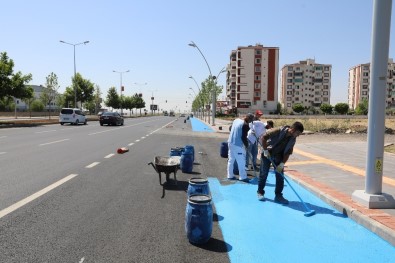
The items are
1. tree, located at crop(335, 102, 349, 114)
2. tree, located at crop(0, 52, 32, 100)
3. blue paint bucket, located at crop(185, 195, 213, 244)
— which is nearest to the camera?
blue paint bucket, located at crop(185, 195, 213, 244)

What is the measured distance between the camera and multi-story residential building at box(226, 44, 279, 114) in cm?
10781

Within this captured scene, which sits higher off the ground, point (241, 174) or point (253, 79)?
point (253, 79)

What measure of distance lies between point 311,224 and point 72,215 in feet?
12.0

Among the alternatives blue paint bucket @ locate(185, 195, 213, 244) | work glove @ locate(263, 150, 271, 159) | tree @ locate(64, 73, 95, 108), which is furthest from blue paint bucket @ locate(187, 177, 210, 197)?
tree @ locate(64, 73, 95, 108)

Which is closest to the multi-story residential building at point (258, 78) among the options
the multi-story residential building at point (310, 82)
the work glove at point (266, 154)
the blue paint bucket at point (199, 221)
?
the multi-story residential building at point (310, 82)

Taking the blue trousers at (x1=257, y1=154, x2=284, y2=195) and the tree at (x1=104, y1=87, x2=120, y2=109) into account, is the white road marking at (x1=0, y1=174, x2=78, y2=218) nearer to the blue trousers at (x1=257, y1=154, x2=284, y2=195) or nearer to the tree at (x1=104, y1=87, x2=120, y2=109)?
the blue trousers at (x1=257, y1=154, x2=284, y2=195)

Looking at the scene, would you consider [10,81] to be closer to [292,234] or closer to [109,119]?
[109,119]

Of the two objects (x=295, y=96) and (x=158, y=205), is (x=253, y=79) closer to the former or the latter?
(x=295, y=96)

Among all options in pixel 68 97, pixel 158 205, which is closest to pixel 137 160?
pixel 158 205

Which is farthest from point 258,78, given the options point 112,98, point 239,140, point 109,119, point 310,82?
point 239,140

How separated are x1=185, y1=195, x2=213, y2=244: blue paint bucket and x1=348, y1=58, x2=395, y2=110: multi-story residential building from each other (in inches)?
5565

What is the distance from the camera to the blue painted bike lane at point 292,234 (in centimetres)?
447

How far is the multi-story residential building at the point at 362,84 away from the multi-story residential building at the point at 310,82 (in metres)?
15.7

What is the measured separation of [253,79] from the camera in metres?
108
